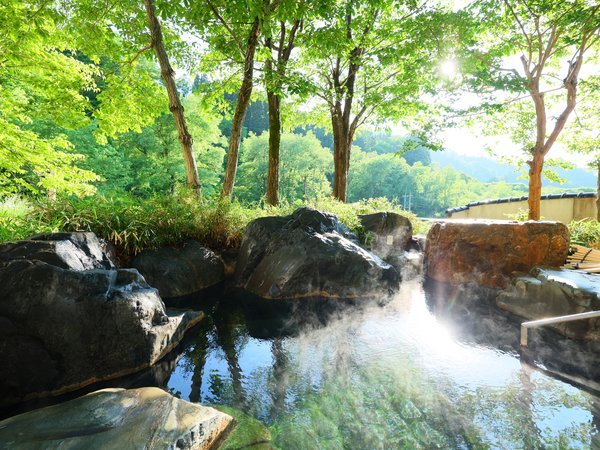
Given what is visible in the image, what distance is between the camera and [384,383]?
11.3 feet

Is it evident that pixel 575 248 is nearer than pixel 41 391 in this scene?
No

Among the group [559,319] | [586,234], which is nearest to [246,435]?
[559,319]

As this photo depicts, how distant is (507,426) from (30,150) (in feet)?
36.3

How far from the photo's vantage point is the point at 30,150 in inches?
320

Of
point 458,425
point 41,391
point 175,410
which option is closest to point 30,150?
point 41,391

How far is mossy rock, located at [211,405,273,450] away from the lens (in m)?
2.43

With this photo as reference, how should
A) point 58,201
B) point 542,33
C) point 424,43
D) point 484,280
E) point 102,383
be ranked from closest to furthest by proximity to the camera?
point 102,383 < point 58,201 < point 484,280 < point 424,43 < point 542,33

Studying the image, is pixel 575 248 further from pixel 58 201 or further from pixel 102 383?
pixel 58 201

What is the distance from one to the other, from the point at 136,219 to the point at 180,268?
1.44 m

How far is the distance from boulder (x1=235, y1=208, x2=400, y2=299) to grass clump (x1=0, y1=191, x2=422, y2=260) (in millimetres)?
921

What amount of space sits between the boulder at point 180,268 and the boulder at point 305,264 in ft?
2.18

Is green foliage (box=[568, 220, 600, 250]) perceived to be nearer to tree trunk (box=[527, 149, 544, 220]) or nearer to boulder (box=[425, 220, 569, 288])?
tree trunk (box=[527, 149, 544, 220])

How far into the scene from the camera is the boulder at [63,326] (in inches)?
121

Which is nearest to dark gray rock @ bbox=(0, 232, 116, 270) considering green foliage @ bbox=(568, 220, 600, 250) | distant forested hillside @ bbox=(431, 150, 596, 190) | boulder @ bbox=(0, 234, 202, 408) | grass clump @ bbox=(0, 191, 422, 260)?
boulder @ bbox=(0, 234, 202, 408)
